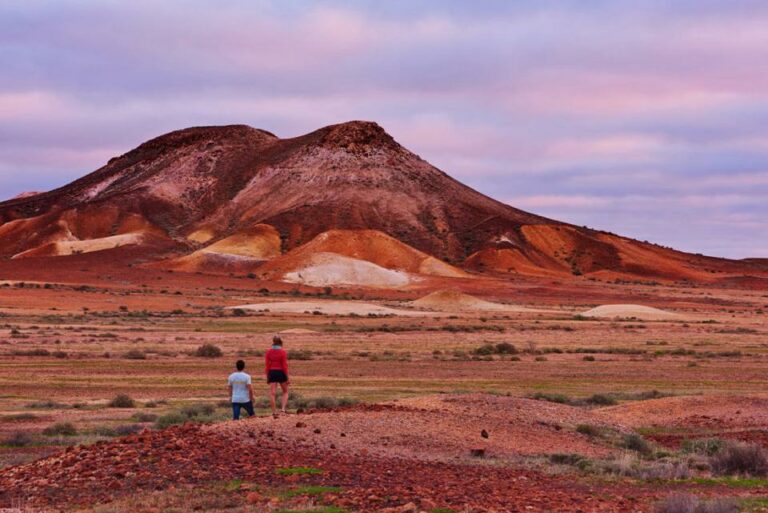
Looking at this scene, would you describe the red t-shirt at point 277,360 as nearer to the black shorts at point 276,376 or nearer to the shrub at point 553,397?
the black shorts at point 276,376

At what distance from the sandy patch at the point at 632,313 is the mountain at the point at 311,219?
47928mm

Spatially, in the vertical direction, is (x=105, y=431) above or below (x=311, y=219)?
below

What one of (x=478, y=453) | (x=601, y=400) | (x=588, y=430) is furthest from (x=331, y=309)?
(x=478, y=453)

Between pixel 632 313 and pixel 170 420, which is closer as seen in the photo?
pixel 170 420

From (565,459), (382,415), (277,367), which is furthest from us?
(277,367)

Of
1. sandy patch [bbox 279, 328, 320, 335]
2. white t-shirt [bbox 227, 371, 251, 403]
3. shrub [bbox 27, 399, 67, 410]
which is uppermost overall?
white t-shirt [bbox 227, 371, 251, 403]

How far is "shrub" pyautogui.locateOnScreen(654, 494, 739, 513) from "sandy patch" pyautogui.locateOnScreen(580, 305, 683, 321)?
235 feet

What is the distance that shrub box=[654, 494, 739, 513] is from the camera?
41.5 ft

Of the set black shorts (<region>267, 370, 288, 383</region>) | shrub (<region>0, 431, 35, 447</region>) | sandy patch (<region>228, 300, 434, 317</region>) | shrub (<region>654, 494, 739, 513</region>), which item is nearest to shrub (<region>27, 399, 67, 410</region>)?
shrub (<region>0, 431, 35, 447</region>)

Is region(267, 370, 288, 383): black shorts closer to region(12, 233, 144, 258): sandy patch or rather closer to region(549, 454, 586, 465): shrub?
region(549, 454, 586, 465): shrub

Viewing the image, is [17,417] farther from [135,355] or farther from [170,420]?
[135,355]

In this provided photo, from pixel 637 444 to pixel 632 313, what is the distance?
68.6 metres

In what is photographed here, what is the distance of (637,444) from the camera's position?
2028 centimetres

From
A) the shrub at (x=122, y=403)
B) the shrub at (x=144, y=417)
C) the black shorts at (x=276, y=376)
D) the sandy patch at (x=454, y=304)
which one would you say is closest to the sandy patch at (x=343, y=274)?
the sandy patch at (x=454, y=304)
